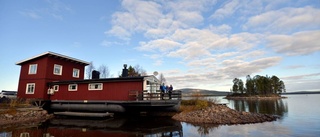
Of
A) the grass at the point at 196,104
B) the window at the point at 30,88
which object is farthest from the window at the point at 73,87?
the grass at the point at 196,104

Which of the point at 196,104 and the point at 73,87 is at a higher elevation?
the point at 73,87

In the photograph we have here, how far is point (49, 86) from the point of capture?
23203 millimetres

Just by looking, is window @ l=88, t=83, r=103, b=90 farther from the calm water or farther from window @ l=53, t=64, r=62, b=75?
window @ l=53, t=64, r=62, b=75

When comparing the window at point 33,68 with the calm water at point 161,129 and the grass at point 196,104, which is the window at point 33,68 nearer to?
the calm water at point 161,129

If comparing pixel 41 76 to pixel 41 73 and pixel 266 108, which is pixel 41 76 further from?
pixel 266 108

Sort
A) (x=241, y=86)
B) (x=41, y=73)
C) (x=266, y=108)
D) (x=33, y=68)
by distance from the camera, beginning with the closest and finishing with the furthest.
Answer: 1. (x=41, y=73)
2. (x=33, y=68)
3. (x=266, y=108)
4. (x=241, y=86)

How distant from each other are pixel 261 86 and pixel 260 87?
2.42 ft

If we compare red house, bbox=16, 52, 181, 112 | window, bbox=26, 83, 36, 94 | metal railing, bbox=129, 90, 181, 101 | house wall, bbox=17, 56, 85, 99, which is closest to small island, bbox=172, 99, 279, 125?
red house, bbox=16, 52, 181, 112

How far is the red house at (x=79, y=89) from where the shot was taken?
59.0 ft

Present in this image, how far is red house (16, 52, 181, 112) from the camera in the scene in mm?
17969

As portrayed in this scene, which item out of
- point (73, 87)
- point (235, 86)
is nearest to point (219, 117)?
point (73, 87)

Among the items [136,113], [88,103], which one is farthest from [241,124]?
[88,103]

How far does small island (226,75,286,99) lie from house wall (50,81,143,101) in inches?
3629

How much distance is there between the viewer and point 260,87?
95.2 meters
